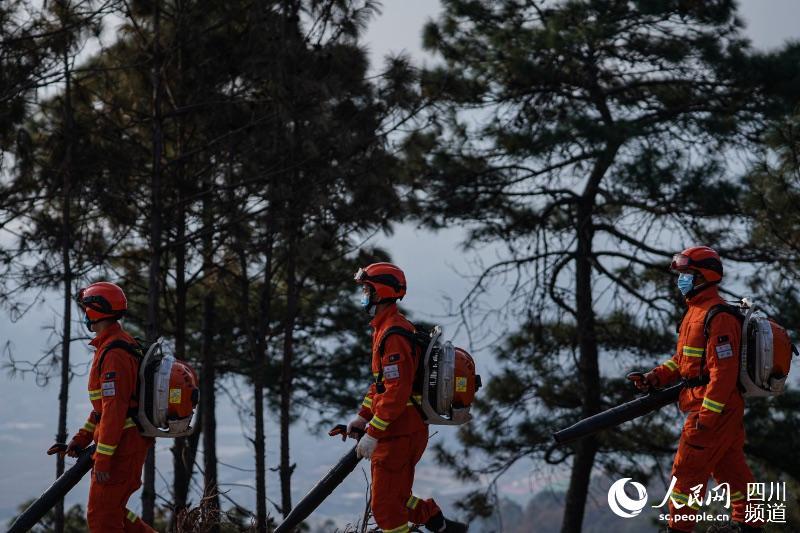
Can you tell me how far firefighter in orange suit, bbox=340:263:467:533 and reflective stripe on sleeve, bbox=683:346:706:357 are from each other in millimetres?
1806

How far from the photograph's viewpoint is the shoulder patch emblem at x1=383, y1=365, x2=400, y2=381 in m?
6.80

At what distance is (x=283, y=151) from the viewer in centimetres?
1495

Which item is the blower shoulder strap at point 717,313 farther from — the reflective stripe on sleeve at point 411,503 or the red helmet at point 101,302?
the red helmet at point 101,302

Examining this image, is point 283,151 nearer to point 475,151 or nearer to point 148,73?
point 148,73

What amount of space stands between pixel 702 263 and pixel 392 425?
234 cm

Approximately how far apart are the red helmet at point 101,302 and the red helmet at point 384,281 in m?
1.60

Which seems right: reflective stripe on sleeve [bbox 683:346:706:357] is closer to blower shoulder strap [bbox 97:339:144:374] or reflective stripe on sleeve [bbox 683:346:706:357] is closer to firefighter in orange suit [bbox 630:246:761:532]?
firefighter in orange suit [bbox 630:246:761:532]

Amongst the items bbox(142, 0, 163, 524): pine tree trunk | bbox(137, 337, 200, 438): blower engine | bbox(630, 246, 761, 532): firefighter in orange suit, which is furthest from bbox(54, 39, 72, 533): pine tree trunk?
bbox(630, 246, 761, 532): firefighter in orange suit

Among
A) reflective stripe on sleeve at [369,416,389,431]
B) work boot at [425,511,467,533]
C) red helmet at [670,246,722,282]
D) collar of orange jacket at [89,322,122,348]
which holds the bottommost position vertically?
work boot at [425,511,467,533]

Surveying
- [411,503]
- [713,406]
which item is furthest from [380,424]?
[713,406]

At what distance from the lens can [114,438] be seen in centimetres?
689

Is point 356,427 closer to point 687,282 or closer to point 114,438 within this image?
point 114,438

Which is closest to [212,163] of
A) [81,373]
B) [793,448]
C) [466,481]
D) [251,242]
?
[251,242]

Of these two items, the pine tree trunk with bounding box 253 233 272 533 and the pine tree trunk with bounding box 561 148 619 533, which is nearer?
the pine tree trunk with bounding box 253 233 272 533
